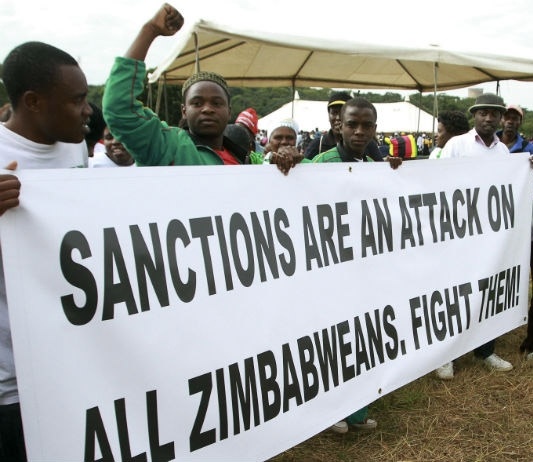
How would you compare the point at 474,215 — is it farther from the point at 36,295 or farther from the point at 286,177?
the point at 36,295

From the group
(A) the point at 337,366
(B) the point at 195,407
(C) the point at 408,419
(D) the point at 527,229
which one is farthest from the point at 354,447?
(D) the point at 527,229

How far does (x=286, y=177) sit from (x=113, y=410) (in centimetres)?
107

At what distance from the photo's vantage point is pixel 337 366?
2088 millimetres

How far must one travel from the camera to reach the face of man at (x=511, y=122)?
4.58 metres

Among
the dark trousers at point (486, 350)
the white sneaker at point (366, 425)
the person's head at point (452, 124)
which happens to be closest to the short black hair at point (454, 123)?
the person's head at point (452, 124)

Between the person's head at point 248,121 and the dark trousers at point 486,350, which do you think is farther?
the person's head at point 248,121

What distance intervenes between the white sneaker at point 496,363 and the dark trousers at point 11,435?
307cm

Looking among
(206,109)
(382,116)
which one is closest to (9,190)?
(206,109)

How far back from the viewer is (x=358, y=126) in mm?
2688

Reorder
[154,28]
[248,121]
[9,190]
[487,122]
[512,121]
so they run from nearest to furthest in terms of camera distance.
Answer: [9,190] → [154,28] → [487,122] → [512,121] → [248,121]

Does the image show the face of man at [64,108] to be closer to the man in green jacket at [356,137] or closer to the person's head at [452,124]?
the man in green jacket at [356,137]

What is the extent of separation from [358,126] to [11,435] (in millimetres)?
2117

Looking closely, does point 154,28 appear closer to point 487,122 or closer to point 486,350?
point 487,122

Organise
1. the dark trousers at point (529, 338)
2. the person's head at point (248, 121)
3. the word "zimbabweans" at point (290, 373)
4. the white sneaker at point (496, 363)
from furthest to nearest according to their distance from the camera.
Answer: the person's head at point (248, 121) → the dark trousers at point (529, 338) → the white sneaker at point (496, 363) → the word "zimbabweans" at point (290, 373)
